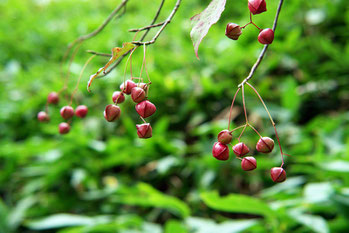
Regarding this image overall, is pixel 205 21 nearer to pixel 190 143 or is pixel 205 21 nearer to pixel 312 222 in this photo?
pixel 312 222

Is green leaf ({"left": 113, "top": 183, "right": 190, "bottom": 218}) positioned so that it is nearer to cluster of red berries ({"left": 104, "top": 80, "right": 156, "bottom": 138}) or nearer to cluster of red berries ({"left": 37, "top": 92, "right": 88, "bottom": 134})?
cluster of red berries ({"left": 37, "top": 92, "right": 88, "bottom": 134})

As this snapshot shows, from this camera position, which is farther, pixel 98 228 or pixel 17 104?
pixel 17 104

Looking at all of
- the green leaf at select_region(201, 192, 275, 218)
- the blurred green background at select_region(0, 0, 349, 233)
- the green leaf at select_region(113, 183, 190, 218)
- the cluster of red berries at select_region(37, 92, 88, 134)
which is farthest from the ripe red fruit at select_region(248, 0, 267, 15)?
the green leaf at select_region(113, 183, 190, 218)

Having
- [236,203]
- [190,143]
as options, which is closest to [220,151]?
[236,203]

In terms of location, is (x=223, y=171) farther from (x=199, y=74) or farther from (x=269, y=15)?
(x=269, y=15)

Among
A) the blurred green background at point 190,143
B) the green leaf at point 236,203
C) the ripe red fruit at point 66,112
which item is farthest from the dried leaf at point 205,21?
the blurred green background at point 190,143

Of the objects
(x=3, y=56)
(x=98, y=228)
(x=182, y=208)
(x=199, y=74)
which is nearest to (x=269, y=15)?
(x=199, y=74)
